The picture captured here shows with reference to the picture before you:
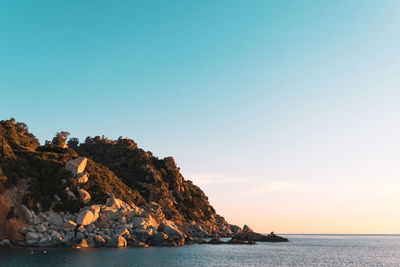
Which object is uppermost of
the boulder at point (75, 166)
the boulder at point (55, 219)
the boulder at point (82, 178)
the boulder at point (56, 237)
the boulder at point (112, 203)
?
the boulder at point (75, 166)

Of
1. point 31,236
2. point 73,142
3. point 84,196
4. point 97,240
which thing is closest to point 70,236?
point 97,240

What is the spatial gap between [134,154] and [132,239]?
6838 centimetres

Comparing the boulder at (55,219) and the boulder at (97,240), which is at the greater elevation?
the boulder at (55,219)

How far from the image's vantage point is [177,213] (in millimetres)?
131125

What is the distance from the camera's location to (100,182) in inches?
3693

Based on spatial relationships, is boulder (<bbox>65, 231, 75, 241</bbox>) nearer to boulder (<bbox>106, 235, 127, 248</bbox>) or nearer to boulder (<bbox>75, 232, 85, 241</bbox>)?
boulder (<bbox>75, 232, 85, 241</bbox>)

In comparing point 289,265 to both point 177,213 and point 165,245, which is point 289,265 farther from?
point 177,213

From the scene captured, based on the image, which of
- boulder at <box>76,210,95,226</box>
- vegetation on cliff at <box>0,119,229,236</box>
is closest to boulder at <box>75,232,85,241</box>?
boulder at <box>76,210,95,226</box>

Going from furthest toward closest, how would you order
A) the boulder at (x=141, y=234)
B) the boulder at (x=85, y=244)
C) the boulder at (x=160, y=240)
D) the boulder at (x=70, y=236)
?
the boulder at (x=160, y=240) < the boulder at (x=141, y=234) < the boulder at (x=70, y=236) < the boulder at (x=85, y=244)

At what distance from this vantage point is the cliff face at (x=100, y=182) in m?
76.4

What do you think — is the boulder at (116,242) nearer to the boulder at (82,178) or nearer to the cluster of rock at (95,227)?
the cluster of rock at (95,227)

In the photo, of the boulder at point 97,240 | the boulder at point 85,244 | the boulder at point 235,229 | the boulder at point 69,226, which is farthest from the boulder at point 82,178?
the boulder at point 235,229

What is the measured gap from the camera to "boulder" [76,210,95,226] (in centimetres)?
7400

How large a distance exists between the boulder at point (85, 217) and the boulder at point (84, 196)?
5.50 meters
